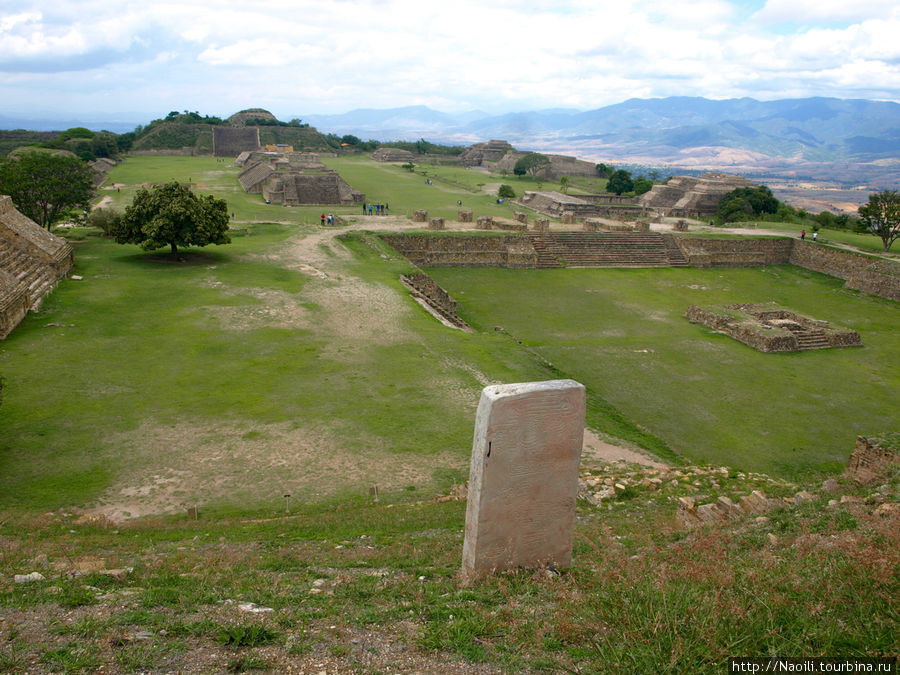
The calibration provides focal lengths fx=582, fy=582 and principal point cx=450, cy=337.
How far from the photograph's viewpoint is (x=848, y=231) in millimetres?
35812

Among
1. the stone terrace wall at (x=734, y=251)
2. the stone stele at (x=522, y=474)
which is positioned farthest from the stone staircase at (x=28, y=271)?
the stone terrace wall at (x=734, y=251)

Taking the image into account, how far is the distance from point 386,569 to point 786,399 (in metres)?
12.6

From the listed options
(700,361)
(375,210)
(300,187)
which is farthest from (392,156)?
(700,361)

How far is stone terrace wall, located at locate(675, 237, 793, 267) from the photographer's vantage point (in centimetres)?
3080

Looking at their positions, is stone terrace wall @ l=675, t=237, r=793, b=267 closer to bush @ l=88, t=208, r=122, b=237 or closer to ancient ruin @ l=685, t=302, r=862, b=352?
ancient ruin @ l=685, t=302, r=862, b=352

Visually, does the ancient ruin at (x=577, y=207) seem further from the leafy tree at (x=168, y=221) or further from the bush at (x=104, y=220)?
the bush at (x=104, y=220)

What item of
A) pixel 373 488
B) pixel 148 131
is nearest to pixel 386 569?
pixel 373 488

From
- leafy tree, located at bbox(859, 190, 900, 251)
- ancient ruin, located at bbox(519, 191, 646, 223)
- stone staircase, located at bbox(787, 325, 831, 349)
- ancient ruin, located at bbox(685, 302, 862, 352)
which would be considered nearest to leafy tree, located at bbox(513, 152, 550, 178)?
ancient ruin, located at bbox(519, 191, 646, 223)

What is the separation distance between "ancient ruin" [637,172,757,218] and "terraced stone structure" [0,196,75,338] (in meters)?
37.2

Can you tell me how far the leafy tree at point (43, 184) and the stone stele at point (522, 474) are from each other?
78.2 ft

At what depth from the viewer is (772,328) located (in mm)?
18891

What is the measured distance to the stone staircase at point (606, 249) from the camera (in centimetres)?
2925

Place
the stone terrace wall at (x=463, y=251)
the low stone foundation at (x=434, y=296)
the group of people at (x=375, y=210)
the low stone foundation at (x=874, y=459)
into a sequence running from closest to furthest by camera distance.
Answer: the low stone foundation at (x=874, y=459) < the low stone foundation at (x=434, y=296) < the stone terrace wall at (x=463, y=251) < the group of people at (x=375, y=210)

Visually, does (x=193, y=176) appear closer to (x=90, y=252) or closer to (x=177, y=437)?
(x=90, y=252)
